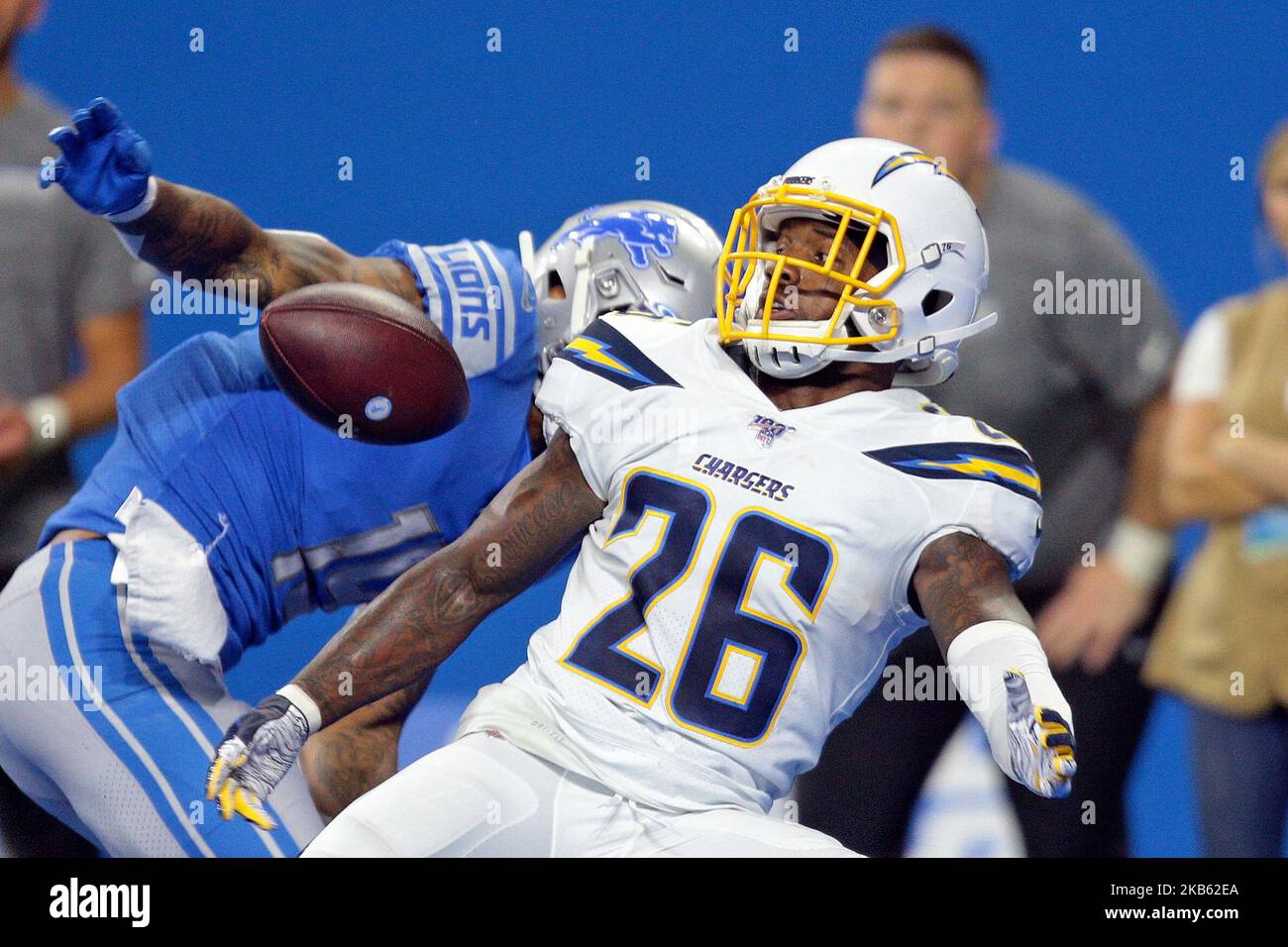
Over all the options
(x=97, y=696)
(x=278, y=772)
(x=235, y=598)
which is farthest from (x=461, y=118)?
(x=278, y=772)

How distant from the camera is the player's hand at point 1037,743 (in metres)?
1.68

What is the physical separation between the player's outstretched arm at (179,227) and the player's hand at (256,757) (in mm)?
763

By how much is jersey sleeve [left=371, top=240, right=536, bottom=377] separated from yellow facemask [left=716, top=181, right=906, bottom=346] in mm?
464

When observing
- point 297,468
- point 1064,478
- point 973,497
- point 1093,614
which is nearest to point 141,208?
point 297,468

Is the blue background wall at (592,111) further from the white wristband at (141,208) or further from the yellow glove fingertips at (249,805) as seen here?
the yellow glove fingertips at (249,805)

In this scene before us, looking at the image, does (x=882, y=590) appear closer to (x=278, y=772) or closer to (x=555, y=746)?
(x=555, y=746)

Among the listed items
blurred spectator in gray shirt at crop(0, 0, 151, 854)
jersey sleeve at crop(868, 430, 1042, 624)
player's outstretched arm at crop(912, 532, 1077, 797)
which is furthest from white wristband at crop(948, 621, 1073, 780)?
blurred spectator in gray shirt at crop(0, 0, 151, 854)

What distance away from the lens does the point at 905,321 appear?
211 centimetres

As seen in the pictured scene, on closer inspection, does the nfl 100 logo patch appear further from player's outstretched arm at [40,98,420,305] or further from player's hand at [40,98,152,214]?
player's hand at [40,98,152,214]

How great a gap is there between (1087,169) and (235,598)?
187 cm

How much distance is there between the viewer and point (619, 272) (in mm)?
2574

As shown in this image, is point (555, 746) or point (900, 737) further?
point (900, 737)

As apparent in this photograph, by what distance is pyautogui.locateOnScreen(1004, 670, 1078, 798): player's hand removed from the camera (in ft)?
5.50

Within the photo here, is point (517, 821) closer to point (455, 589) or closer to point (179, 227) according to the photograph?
point (455, 589)
